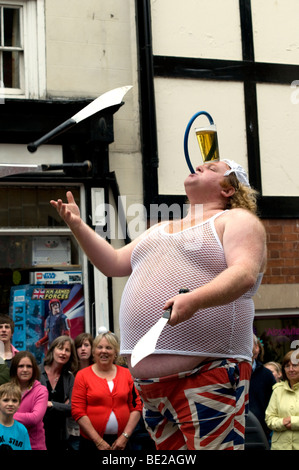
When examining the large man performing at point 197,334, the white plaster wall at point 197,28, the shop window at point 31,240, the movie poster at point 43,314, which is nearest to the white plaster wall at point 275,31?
the white plaster wall at point 197,28

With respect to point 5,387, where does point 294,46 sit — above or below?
above

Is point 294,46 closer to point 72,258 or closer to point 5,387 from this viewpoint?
point 72,258

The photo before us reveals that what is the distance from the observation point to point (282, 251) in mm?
10109

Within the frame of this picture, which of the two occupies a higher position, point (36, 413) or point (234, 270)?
point (234, 270)

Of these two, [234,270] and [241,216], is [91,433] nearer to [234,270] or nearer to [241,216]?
[241,216]

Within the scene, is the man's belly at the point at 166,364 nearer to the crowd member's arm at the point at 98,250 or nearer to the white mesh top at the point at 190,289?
the white mesh top at the point at 190,289

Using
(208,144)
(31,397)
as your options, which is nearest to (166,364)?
(208,144)

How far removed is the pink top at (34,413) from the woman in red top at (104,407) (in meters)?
0.32

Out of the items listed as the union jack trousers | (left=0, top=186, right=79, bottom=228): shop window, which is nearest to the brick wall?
(left=0, top=186, right=79, bottom=228): shop window

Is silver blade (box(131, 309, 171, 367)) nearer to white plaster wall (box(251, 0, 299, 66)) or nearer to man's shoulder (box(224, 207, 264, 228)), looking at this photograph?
man's shoulder (box(224, 207, 264, 228))

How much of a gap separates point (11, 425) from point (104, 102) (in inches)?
171

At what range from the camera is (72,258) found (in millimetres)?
9438
